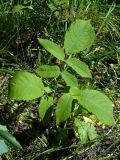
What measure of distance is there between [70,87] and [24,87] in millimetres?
219

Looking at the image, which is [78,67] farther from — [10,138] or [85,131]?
[10,138]

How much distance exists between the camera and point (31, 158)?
173 cm

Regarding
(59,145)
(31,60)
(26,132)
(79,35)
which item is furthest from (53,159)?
(31,60)

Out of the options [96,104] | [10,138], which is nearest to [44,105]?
[96,104]

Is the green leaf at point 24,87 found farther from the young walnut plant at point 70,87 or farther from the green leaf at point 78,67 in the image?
the green leaf at point 78,67

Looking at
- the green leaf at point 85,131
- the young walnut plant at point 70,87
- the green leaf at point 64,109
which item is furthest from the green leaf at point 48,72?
the green leaf at point 85,131

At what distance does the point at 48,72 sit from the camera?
1.61m

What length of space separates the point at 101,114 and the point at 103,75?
0.84 meters

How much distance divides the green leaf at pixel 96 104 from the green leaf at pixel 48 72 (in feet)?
0.32

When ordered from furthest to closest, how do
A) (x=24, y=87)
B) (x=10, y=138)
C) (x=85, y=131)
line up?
(x=85, y=131), (x=24, y=87), (x=10, y=138)

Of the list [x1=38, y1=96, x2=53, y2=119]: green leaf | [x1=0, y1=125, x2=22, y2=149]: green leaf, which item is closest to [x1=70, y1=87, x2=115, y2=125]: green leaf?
[x1=38, y1=96, x2=53, y2=119]: green leaf

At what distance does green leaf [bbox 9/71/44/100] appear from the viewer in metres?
1.49

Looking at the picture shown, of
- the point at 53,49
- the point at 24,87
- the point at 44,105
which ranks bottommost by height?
the point at 44,105

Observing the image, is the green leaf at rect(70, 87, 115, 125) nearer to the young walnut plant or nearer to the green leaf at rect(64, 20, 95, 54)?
the young walnut plant
